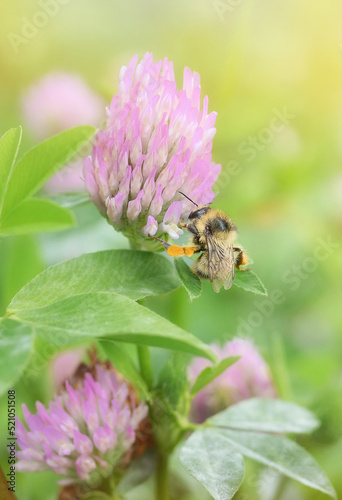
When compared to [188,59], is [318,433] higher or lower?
lower

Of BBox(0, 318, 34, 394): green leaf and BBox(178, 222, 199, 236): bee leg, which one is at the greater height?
BBox(178, 222, 199, 236): bee leg

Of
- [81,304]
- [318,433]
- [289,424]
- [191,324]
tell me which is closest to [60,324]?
[81,304]

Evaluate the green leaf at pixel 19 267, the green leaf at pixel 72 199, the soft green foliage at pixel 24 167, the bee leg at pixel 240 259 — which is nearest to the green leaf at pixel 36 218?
the soft green foliage at pixel 24 167

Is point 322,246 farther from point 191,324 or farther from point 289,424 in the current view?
point 289,424

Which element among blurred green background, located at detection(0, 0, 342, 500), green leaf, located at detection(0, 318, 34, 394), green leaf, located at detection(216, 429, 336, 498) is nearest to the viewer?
green leaf, located at detection(0, 318, 34, 394)

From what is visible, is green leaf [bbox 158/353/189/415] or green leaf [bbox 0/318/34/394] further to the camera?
green leaf [bbox 158/353/189/415]

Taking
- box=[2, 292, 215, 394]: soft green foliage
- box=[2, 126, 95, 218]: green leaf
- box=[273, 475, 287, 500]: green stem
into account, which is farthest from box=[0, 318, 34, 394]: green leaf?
box=[273, 475, 287, 500]: green stem

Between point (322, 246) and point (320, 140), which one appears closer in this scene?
point (322, 246)

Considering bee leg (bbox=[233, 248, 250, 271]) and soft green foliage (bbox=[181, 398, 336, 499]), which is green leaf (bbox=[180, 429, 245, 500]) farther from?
bee leg (bbox=[233, 248, 250, 271])
